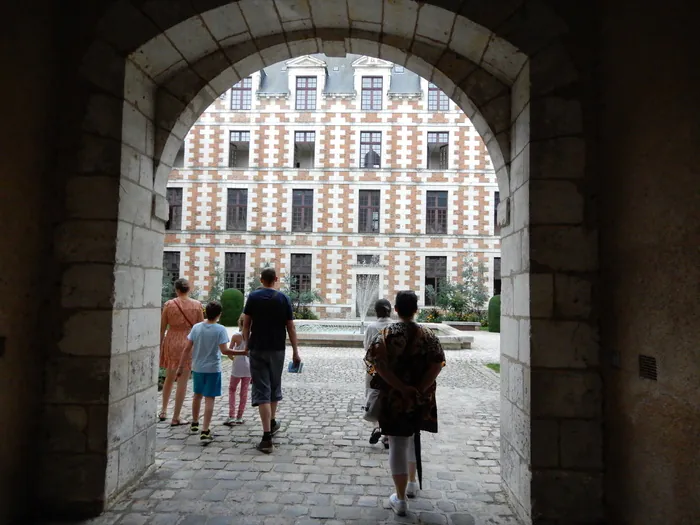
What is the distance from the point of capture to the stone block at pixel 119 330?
9.40 feet

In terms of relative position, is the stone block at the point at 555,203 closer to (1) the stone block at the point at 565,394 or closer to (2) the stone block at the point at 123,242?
(1) the stone block at the point at 565,394

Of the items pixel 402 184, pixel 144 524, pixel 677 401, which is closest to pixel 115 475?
pixel 144 524

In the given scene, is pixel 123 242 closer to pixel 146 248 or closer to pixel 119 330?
pixel 146 248

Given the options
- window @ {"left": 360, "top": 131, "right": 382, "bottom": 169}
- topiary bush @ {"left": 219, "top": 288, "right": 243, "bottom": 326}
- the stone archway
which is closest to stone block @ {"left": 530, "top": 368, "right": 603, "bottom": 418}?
the stone archway

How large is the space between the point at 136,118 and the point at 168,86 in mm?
464

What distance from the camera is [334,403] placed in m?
5.72

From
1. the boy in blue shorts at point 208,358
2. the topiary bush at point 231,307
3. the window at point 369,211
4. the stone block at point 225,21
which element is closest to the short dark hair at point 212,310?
the boy in blue shorts at point 208,358

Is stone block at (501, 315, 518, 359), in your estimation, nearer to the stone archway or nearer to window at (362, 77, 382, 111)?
the stone archway

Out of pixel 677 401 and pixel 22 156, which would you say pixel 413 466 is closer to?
pixel 677 401

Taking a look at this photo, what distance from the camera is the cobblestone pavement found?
2764mm

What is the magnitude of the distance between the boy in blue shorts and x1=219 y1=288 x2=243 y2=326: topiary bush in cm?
1227

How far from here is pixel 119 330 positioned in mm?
2928

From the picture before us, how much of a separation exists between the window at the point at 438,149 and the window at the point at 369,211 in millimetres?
3232

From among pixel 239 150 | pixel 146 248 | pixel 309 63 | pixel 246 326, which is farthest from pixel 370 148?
pixel 146 248
